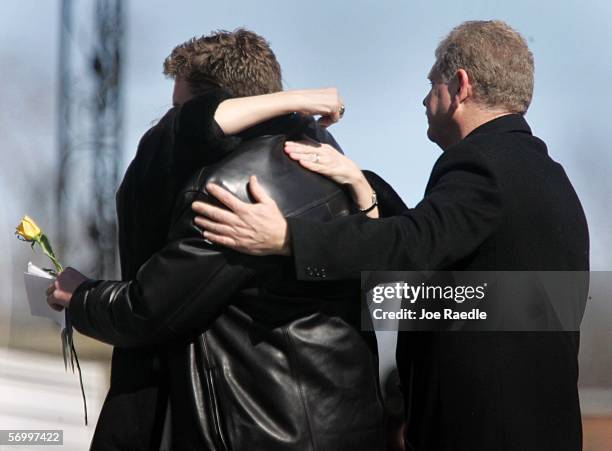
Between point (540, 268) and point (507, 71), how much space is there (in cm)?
40

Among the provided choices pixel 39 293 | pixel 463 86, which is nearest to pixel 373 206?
pixel 463 86

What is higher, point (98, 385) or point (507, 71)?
point (507, 71)

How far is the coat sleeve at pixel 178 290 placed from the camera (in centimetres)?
146

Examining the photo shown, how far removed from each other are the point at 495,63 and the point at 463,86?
8 centimetres

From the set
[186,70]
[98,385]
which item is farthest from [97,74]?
[186,70]

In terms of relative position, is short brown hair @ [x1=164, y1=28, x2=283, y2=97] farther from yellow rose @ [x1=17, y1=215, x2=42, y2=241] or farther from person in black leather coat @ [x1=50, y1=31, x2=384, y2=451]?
yellow rose @ [x1=17, y1=215, x2=42, y2=241]

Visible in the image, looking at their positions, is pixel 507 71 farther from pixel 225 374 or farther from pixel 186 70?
pixel 225 374

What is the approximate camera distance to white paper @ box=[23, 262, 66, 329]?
1709 mm

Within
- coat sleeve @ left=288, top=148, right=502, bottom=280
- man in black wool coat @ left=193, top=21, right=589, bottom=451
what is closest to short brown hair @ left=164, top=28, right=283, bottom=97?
man in black wool coat @ left=193, top=21, right=589, bottom=451

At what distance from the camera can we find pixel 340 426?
1565mm

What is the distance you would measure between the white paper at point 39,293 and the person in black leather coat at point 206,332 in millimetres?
104

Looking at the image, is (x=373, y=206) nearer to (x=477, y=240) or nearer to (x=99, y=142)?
(x=477, y=240)

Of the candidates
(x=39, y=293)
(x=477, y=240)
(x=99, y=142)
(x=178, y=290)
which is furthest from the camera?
(x=99, y=142)

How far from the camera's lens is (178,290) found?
1461mm
